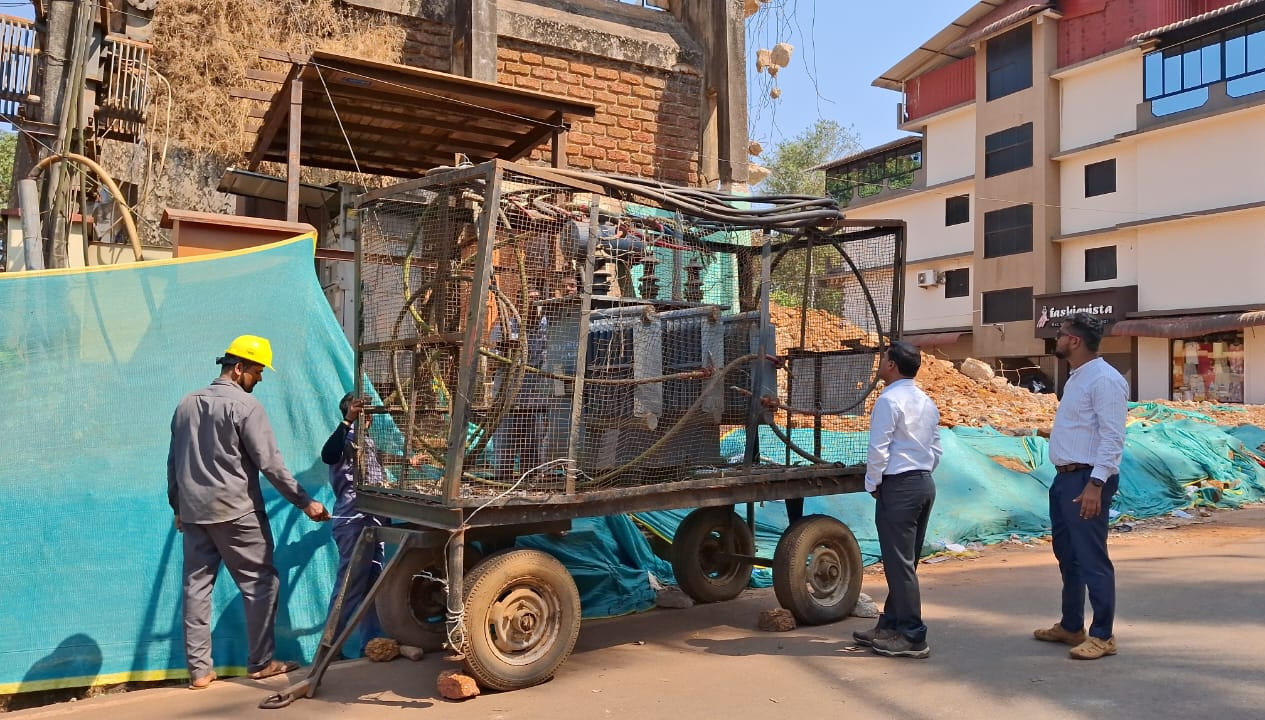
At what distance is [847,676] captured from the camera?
16.9 ft

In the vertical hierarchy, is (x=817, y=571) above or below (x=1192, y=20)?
below

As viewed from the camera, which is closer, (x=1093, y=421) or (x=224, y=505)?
(x=224, y=505)

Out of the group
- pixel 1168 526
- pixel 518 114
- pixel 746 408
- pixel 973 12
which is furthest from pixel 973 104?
pixel 746 408

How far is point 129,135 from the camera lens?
32.0 ft

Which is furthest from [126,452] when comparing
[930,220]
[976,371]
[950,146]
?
[950,146]

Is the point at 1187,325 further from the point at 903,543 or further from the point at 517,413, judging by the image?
→ the point at 517,413

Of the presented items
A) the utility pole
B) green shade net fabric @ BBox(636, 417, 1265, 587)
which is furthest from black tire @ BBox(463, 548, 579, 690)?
the utility pole

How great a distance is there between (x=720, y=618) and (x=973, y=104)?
35.3 metres

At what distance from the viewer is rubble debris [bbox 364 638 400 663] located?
5.65 meters

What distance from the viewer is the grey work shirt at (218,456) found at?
204 inches

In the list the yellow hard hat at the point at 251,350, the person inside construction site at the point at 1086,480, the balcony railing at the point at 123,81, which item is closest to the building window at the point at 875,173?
the balcony railing at the point at 123,81

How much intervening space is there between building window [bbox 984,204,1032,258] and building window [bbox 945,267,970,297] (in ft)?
5.44

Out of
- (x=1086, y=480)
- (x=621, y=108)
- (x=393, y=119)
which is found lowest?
(x=1086, y=480)

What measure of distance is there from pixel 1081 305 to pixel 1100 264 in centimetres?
152
